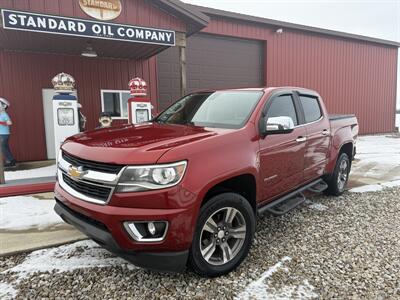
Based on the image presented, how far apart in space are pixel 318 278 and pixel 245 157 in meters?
1.31

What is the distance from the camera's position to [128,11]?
23.5ft

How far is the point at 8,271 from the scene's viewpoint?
2.93m

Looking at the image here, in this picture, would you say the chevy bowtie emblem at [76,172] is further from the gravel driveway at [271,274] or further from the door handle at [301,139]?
the door handle at [301,139]

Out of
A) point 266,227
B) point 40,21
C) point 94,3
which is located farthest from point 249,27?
point 266,227

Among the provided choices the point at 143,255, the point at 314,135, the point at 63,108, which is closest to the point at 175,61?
the point at 63,108

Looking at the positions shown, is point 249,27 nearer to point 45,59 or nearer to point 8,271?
point 45,59

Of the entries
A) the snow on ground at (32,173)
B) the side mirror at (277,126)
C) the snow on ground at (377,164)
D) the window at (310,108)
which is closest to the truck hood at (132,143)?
the side mirror at (277,126)

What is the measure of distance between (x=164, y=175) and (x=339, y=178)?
4.08 meters

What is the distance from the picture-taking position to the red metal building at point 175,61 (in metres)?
7.26

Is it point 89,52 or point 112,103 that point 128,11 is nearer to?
point 89,52

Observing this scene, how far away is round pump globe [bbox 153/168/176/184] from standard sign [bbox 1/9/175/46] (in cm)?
477

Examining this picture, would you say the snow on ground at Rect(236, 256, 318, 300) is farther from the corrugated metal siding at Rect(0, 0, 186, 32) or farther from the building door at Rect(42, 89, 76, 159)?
the building door at Rect(42, 89, 76, 159)

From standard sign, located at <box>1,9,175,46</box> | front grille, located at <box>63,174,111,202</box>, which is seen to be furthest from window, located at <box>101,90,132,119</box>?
front grille, located at <box>63,174,111,202</box>

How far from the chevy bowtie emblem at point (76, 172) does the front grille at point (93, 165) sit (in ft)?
0.12
